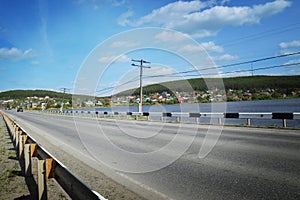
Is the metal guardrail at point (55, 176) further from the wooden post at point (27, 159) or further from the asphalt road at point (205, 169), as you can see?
the asphalt road at point (205, 169)

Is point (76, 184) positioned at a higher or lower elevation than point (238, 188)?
higher

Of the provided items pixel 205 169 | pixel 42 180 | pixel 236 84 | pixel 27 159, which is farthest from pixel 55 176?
pixel 236 84

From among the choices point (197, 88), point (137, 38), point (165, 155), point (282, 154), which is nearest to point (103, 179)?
point (165, 155)

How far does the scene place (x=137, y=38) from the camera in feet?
37.1

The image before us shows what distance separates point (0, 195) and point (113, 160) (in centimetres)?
282

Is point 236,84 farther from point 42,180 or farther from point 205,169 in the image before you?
point 42,180

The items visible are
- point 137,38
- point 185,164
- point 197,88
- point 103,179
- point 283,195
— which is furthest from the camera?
point 197,88

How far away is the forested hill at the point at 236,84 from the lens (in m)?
18.8

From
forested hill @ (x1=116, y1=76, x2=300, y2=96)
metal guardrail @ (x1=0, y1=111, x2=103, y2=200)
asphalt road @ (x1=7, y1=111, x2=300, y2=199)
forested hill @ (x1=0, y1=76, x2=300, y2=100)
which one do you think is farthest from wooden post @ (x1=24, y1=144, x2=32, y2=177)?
forested hill @ (x1=0, y1=76, x2=300, y2=100)

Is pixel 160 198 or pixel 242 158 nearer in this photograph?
pixel 160 198

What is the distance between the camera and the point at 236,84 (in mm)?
30547

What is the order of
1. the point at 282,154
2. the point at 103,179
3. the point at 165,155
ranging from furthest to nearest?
the point at 165,155
the point at 282,154
the point at 103,179

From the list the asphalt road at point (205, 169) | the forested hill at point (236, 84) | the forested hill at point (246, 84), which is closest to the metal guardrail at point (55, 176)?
the asphalt road at point (205, 169)

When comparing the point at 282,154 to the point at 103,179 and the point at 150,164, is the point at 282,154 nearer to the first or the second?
the point at 150,164
